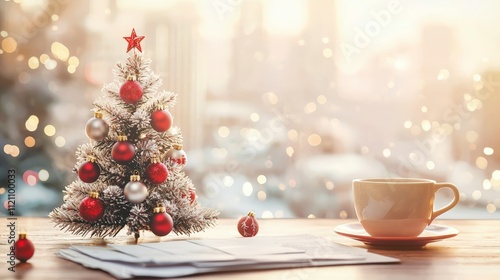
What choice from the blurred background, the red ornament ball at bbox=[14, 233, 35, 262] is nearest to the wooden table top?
the red ornament ball at bbox=[14, 233, 35, 262]

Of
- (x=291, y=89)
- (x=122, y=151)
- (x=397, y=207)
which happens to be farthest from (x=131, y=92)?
(x=291, y=89)

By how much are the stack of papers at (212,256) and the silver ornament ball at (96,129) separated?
22cm

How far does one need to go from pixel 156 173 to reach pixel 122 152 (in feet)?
0.21

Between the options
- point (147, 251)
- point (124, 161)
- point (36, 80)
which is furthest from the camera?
point (36, 80)

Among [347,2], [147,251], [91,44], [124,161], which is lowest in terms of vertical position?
[147,251]

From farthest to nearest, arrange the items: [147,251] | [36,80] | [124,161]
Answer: [36,80], [124,161], [147,251]

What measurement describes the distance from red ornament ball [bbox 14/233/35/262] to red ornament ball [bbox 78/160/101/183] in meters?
0.20

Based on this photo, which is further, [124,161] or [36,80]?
[36,80]

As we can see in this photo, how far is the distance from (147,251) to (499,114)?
1.29 metres

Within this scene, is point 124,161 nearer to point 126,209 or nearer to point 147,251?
point 126,209

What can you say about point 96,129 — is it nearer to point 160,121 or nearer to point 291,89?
point 160,121

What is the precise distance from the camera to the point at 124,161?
1.06 metres

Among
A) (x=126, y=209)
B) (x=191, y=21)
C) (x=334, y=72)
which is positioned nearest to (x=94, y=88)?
(x=191, y=21)

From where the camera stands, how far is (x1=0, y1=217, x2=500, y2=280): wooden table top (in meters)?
0.77
